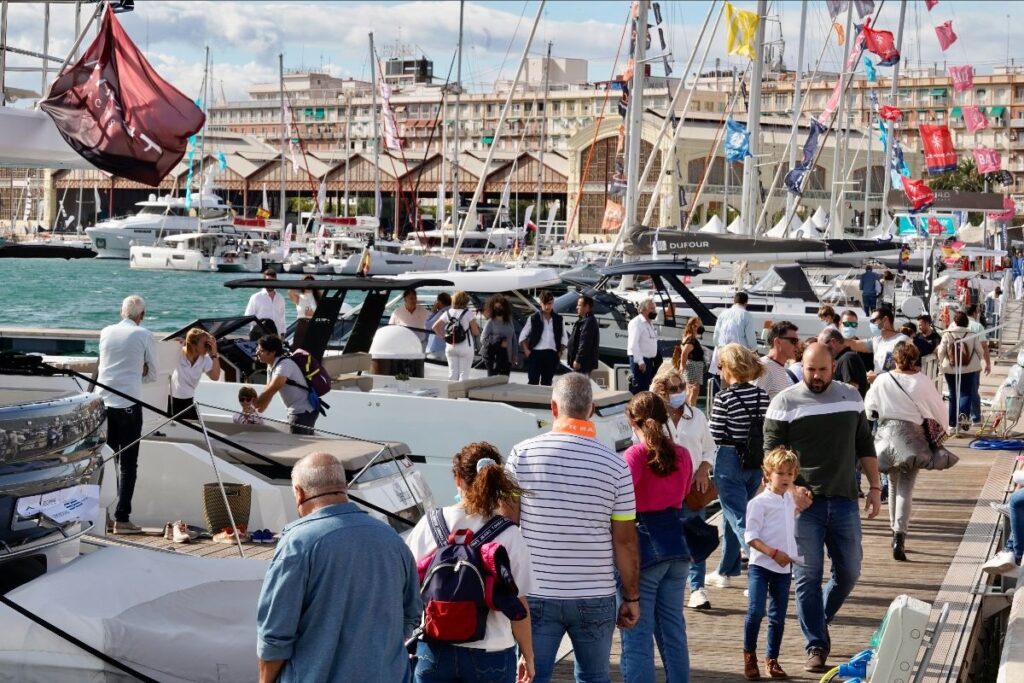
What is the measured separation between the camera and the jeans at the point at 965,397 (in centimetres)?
1858

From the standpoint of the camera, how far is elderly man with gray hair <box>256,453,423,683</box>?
4.84 m

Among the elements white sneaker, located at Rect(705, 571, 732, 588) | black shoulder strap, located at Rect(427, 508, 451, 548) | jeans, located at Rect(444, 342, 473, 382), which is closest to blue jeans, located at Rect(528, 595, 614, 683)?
black shoulder strap, located at Rect(427, 508, 451, 548)

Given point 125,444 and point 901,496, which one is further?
point 901,496

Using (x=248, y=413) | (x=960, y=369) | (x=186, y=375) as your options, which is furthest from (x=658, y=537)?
(x=960, y=369)

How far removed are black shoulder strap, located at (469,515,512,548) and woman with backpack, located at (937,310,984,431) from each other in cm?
1336

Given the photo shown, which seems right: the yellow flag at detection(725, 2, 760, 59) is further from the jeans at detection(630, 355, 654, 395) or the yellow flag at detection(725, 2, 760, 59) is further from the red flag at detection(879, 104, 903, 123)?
the jeans at detection(630, 355, 654, 395)

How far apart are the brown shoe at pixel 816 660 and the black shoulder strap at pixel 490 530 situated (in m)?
3.24

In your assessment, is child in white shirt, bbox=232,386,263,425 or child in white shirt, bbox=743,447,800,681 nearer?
child in white shirt, bbox=743,447,800,681

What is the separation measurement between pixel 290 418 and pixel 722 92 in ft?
449

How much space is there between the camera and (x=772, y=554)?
26.1ft

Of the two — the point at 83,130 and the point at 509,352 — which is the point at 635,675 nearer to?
the point at 83,130

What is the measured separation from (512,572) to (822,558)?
330cm

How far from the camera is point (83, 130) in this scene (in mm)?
9000

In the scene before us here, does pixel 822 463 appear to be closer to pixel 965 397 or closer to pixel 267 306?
pixel 965 397
